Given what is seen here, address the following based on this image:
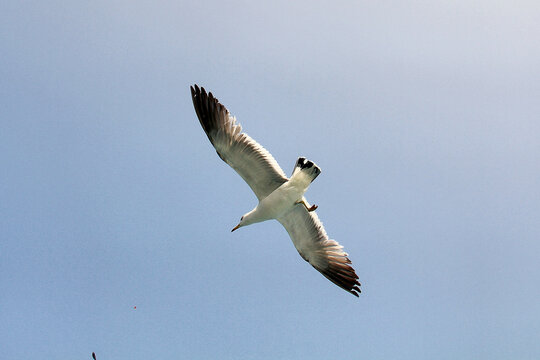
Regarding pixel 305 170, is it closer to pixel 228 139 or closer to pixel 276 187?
pixel 276 187

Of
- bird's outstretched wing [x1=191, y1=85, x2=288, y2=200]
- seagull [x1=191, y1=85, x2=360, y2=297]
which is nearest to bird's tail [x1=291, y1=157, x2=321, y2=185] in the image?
seagull [x1=191, y1=85, x2=360, y2=297]

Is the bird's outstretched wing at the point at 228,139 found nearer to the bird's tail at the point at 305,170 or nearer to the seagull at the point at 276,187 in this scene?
the seagull at the point at 276,187

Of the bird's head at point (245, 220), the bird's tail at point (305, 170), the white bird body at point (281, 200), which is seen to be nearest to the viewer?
the bird's tail at point (305, 170)

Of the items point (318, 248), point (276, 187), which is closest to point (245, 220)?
point (276, 187)

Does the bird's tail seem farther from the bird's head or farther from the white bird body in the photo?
the bird's head

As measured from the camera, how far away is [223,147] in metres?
10.2

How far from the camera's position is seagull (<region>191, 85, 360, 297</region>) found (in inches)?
402

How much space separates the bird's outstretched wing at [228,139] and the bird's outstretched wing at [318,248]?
142 centimetres

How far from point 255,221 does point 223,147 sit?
198 centimetres

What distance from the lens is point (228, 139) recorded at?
33.4 ft

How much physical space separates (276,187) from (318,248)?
6.36ft

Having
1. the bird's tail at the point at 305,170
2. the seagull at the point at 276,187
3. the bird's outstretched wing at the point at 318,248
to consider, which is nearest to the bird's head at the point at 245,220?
the seagull at the point at 276,187

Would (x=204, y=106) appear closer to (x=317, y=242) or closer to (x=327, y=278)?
(x=317, y=242)

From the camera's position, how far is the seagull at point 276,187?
10.2m
